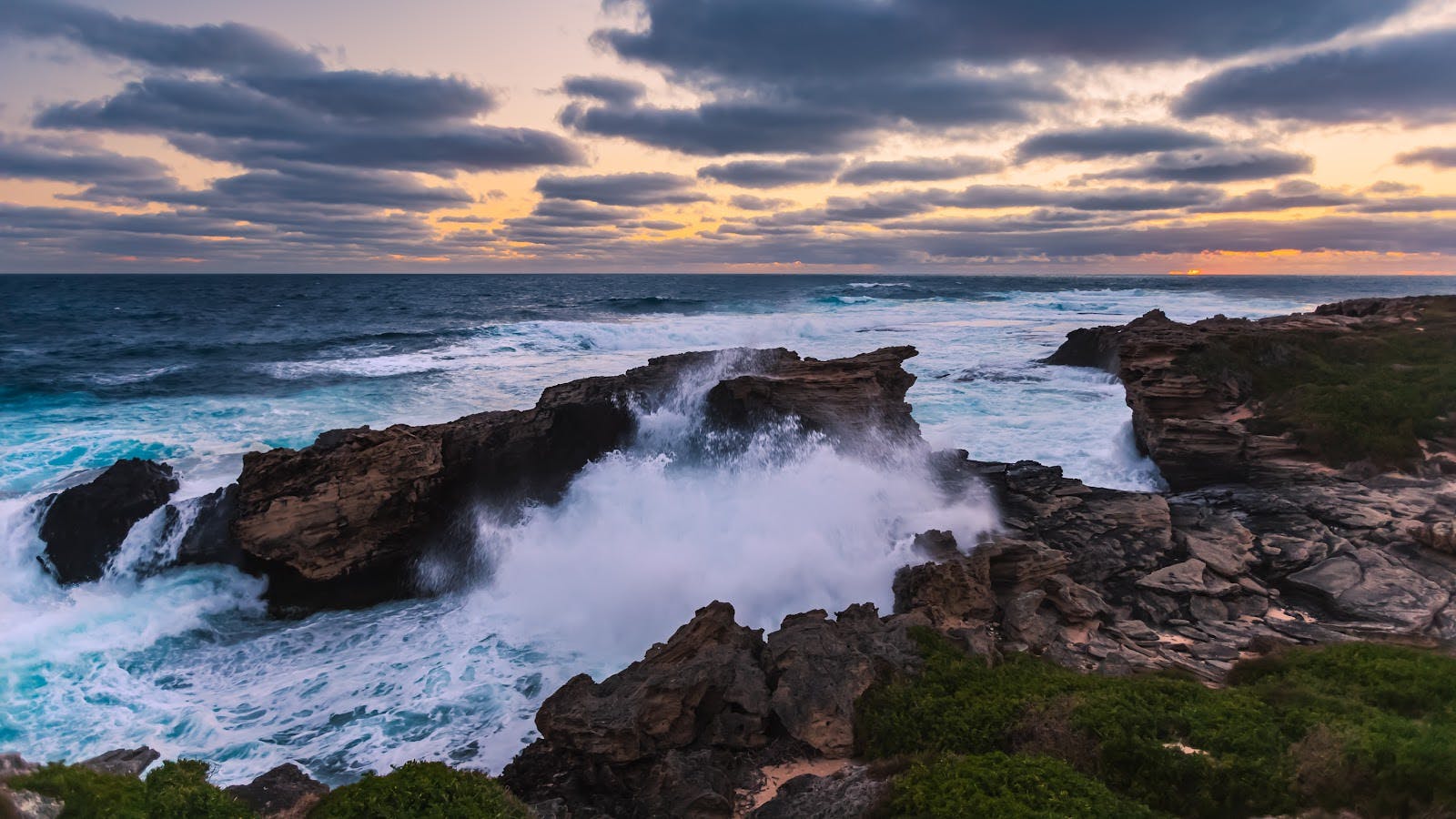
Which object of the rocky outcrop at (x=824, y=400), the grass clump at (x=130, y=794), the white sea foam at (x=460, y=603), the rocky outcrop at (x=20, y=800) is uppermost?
the rocky outcrop at (x=824, y=400)

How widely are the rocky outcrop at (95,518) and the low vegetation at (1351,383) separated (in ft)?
91.1

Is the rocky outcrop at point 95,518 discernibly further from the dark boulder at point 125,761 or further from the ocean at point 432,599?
the dark boulder at point 125,761

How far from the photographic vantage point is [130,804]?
701 centimetres

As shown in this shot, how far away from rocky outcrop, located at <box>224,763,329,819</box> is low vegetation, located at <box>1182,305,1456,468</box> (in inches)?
868

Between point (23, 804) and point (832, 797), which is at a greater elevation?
point (23, 804)

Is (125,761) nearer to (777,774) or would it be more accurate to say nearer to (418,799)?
(418,799)

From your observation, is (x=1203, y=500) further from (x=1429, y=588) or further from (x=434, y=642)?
(x=434, y=642)

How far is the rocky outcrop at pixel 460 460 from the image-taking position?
1688 centimetres

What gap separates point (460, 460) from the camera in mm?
18844

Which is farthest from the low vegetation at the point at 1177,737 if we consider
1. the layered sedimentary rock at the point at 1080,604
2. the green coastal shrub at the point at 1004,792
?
the layered sedimentary rock at the point at 1080,604

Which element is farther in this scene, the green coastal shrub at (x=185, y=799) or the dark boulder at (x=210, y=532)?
the dark boulder at (x=210, y=532)

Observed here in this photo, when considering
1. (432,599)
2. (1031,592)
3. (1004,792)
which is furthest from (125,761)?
(1031,592)

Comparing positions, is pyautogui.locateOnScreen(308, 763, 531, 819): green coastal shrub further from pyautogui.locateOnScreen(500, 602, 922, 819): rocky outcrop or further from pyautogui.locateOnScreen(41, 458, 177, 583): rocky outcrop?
pyautogui.locateOnScreen(41, 458, 177, 583): rocky outcrop

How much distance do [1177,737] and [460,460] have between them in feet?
52.0
